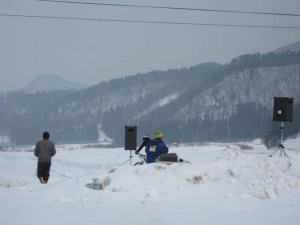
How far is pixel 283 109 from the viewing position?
14664 millimetres

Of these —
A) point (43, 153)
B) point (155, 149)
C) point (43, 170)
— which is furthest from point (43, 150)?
point (155, 149)

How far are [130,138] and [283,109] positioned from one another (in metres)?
5.39

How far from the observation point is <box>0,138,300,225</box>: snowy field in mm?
8070

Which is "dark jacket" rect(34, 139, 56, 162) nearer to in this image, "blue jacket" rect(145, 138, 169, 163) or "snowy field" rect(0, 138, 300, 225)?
"snowy field" rect(0, 138, 300, 225)

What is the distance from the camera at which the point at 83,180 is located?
40.3 ft

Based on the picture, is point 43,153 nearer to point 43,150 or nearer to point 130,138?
point 43,150

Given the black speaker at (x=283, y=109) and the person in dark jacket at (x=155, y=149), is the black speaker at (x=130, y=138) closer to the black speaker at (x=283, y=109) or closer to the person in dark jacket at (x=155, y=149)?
the person in dark jacket at (x=155, y=149)

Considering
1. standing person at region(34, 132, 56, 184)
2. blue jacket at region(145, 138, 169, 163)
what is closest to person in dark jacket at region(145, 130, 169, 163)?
blue jacket at region(145, 138, 169, 163)

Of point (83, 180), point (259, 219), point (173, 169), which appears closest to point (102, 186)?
point (83, 180)

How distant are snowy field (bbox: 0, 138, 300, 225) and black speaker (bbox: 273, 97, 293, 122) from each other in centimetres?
178

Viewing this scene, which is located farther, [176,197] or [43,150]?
[43,150]

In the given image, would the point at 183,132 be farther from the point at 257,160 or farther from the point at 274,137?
the point at 257,160

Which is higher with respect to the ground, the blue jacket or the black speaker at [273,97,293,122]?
the black speaker at [273,97,293,122]

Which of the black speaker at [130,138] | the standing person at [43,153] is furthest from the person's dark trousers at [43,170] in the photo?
the black speaker at [130,138]
